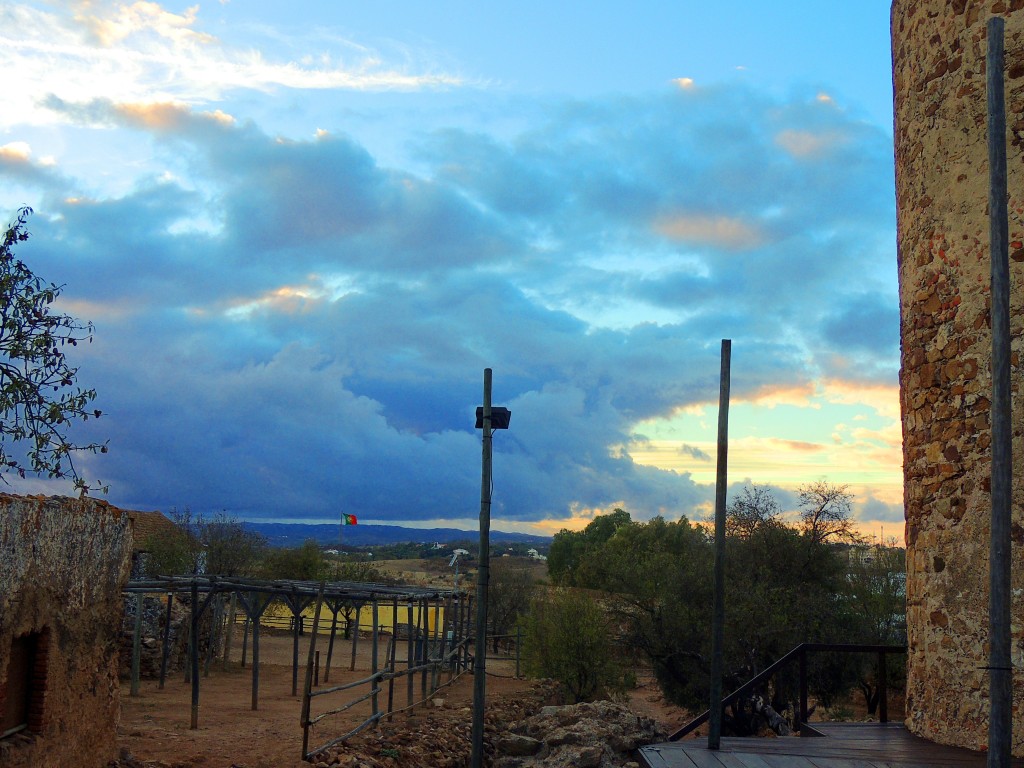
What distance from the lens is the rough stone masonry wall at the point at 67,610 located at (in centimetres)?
777

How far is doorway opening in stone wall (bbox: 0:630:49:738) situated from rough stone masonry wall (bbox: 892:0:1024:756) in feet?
26.1

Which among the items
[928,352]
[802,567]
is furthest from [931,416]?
[802,567]

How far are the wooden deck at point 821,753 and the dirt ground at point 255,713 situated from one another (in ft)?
23.7

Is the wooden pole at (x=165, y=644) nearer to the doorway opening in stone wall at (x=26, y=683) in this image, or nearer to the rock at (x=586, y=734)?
the rock at (x=586, y=734)

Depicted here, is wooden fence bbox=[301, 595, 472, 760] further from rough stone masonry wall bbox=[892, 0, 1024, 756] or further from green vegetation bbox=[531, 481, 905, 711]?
rough stone masonry wall bbox=[892, 0, 1024, 756]

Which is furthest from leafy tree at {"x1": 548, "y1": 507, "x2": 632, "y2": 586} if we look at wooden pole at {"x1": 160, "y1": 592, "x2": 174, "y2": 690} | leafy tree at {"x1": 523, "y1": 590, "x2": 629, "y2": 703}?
wooden pole at {"x1": 160, "y1": 592, "x2": 174, "y2": 690}

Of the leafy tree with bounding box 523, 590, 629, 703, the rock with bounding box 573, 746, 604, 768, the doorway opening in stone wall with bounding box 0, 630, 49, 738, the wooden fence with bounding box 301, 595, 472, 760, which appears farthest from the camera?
the leafy tree with bounding box 523, 590, 629, 703

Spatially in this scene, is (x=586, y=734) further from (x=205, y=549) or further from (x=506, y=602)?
(x=205, y=549)

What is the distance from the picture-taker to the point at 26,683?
8.40 metres

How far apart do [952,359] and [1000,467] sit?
2.55 m

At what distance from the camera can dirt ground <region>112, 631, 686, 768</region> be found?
1344 centimetres

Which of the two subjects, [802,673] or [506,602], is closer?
[802,673]

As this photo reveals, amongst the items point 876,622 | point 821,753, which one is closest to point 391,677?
point 876,622

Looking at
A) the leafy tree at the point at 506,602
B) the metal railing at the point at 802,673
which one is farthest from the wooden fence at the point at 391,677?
the leafy tree at the point at 506,602
